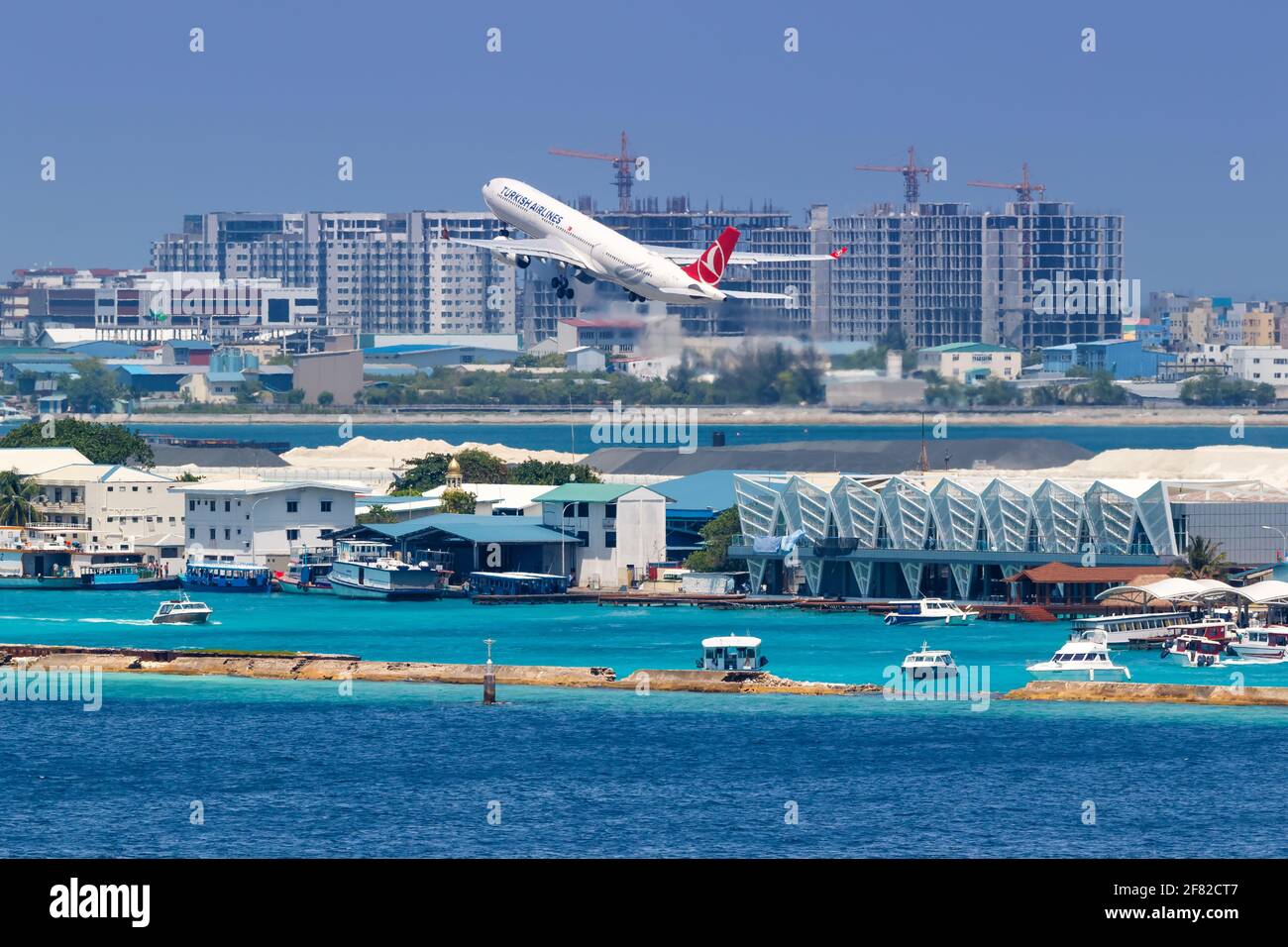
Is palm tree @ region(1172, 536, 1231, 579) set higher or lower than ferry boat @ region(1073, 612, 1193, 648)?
higher

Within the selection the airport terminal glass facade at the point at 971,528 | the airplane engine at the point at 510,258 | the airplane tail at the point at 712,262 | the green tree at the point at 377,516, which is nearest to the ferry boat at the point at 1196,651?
the airport terminal glass facade at the point at 971,528

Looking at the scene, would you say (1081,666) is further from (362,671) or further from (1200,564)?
(362,671)

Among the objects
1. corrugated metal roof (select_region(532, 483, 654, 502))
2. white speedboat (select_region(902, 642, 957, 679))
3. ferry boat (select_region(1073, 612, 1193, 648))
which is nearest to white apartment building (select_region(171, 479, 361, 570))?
corrugated metal roof (select_region(532, 483, 654, 502))

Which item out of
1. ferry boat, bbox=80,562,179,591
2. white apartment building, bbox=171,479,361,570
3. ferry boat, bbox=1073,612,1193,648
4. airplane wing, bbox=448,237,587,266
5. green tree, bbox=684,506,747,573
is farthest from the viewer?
white apartment building, bbox=171,479,361,570

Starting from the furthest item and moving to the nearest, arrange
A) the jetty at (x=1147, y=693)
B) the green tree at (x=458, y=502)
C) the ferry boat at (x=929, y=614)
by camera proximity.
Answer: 1. the green tree at (x=458, y=502)
2. the ferry boat at (x=929, y=614)
3. the jetty at (x=1147, y=693)

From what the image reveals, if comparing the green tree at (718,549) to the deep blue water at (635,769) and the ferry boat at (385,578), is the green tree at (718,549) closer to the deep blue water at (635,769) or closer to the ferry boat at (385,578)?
the ferry boat at (385,578)

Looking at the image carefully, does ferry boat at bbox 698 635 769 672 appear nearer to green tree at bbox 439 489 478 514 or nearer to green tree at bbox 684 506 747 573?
green tree at bbox 684 506 747 573
